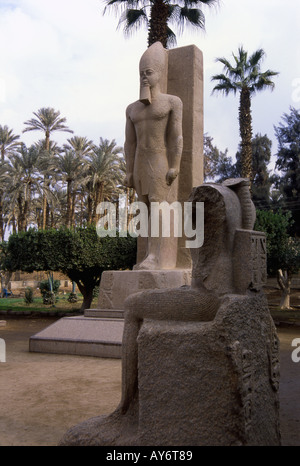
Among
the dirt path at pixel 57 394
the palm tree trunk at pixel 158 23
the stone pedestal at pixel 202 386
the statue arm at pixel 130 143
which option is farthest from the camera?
the palm tree trunk at pixel 158 23

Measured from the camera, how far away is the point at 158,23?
1303 cm

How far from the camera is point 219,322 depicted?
231 centimetres

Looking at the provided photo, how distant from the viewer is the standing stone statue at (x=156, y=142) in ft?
22.4

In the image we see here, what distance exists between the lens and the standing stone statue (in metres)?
6.81

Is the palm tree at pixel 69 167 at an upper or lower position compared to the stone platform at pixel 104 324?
upper

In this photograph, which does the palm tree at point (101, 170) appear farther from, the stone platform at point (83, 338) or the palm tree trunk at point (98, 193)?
the stone platform at point (83, 338)

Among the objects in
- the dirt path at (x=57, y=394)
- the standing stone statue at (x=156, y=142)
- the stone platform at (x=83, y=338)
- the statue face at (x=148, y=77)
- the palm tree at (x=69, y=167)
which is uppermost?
the palm tree at (x=69, y=167)

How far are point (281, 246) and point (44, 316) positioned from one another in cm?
678

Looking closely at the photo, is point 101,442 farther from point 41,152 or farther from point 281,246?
point 41,152

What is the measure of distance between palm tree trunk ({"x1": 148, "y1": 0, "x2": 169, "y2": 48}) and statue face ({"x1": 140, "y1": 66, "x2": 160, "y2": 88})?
21.9 feet

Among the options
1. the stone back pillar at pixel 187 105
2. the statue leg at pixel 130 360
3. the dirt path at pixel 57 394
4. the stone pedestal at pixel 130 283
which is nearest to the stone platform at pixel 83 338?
the dirt path at pixel 57 394

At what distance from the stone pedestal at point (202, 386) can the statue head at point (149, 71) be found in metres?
4.85

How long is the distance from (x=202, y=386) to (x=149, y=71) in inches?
217

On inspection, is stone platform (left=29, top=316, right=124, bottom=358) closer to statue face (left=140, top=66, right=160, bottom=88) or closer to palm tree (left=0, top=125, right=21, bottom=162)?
statue face (left=140, top=66, right=160, bottom=88)
